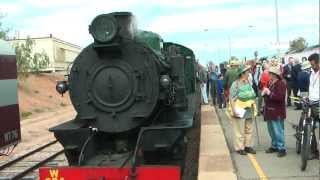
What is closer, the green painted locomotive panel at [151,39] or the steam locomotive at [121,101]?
the steam locomotive at [121,101]

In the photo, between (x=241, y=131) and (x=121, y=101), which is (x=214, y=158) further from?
(x=121, y=101)

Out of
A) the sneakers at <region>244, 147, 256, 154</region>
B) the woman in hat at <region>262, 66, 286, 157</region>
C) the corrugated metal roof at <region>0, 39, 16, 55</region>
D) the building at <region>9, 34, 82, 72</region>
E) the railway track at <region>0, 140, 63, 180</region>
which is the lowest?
the railway track at <region>0, 140, 63, 180</region>

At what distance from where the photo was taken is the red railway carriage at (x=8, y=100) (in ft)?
35.5

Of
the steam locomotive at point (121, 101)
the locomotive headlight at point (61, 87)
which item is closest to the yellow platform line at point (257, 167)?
the steam locomotive at point (121, 101)

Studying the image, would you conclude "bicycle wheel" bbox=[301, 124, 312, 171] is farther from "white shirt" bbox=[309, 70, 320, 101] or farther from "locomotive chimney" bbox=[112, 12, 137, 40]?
"locomotive chimney" bbox=[112, 12, 137, 40]

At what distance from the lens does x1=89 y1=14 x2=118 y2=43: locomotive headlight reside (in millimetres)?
7906

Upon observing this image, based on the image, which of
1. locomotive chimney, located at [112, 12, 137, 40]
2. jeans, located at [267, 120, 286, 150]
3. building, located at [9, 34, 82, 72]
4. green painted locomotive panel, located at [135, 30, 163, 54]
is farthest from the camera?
building, located at [9, 34, 82, 72]

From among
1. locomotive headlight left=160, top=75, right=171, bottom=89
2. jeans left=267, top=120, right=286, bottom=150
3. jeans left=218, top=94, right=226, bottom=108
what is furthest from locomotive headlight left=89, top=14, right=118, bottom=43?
jeans left=218, top=94, right=226, bottom=108

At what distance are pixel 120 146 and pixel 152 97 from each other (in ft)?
2.70

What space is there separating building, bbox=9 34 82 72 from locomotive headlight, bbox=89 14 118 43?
159ft

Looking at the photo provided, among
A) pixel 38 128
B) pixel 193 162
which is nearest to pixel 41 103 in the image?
pixel 38 128

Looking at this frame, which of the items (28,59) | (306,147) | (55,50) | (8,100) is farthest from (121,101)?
(55,50)

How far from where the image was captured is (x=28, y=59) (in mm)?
51812

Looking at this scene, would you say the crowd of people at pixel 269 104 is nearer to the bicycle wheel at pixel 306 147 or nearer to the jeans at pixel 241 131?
the jeans at pixel 241 131
